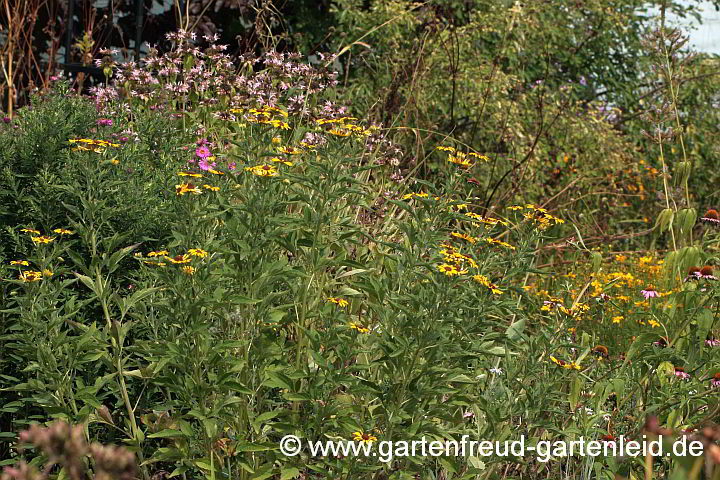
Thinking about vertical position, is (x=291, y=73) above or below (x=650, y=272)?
above

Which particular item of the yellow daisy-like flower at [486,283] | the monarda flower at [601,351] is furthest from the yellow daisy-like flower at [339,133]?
the monarda flower at [601,351]

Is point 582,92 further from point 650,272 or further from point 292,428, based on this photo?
point 292,428

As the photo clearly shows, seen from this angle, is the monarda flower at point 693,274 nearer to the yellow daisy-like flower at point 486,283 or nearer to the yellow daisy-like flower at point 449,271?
the yellow daisy-like flower at point 486,283

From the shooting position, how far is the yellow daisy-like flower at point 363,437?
7.89 ft

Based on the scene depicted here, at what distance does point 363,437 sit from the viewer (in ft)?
8.07

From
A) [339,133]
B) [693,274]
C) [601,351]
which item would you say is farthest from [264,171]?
[693,274]

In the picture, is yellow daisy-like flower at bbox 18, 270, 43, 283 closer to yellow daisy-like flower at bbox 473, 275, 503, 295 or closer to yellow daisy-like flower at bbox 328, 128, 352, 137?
yellow daisy-like flower at bbox 328, 128, 352, 137

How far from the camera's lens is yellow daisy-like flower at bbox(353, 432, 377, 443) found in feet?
7.89

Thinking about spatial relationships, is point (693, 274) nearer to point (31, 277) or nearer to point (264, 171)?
point (264, 171)

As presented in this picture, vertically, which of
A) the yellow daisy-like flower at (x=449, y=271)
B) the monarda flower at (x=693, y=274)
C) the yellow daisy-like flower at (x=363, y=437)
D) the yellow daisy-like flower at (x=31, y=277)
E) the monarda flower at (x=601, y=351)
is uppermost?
the yellow daisy-like flower at (x=449, y=271)

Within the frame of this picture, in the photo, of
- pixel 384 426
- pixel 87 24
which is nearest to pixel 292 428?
pixel 384 426

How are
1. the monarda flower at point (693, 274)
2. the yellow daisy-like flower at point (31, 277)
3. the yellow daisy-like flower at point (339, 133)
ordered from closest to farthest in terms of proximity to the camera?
1. the yellow daisy-like flower at point (31, 277)
2. the yellow daisy-like flower at point (339, 133)
3. the monarda flower at point (693, 274)

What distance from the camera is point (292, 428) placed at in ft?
8.29

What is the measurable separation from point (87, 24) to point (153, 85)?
3.13 metres
